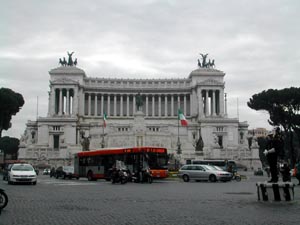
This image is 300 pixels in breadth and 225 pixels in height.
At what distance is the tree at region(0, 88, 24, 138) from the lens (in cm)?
7000

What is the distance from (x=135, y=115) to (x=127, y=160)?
5884cm

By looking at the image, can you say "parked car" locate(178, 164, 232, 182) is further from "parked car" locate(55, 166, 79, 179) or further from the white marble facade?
the white marble facade

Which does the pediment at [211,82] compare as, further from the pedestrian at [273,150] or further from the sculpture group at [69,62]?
the pedestrian at [273,150]

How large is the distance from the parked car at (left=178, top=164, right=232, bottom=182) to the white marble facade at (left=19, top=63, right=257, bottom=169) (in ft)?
144

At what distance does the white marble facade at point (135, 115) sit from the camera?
91.3 metres

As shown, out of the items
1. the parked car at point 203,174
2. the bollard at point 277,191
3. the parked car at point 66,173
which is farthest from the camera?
the parked car at point 66,173

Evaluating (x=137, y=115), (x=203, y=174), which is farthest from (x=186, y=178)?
(x=137, y=115)

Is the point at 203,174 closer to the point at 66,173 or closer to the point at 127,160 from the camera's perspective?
the point at 127,160

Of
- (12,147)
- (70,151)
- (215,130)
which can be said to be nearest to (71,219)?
(70,151)

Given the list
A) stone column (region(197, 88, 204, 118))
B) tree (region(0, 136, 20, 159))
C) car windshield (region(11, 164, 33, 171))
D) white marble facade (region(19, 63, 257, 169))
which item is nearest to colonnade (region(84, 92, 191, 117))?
white marble facade (region(19, 63, 257, 169))

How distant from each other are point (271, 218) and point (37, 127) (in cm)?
9813

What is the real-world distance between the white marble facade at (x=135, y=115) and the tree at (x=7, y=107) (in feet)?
42.9

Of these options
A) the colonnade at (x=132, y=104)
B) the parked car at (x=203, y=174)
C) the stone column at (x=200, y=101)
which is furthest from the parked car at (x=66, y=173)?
the colonnade at (x=132, y=104)

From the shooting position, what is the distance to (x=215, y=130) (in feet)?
344
